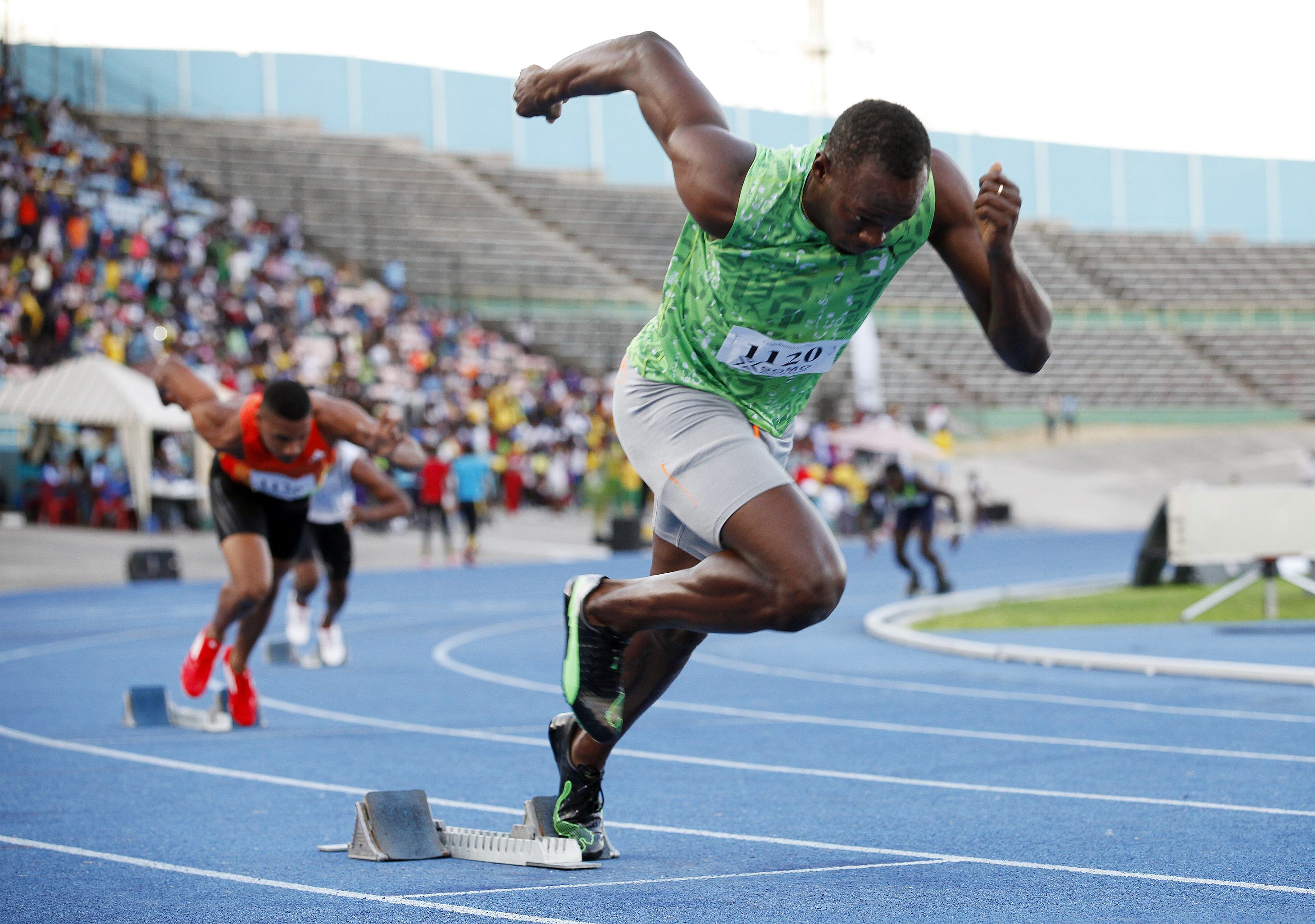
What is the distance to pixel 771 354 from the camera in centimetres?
413

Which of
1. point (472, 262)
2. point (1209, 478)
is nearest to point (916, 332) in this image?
point (1209, 478)

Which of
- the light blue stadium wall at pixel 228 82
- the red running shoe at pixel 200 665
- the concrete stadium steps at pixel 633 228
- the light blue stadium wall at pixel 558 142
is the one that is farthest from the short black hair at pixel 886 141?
the light blue stadium wall at pixel 558 142

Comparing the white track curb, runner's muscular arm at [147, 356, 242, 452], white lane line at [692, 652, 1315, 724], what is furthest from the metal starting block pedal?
the white track curb

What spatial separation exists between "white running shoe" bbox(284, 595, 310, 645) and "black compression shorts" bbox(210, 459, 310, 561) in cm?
380

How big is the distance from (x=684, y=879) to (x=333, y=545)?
767 cm

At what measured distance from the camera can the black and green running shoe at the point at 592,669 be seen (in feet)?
13.9

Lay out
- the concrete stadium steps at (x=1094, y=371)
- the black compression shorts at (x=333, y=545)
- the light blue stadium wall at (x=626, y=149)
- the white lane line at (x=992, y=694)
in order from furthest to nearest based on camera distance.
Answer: the light blue stadium wall at (x=626, y=149)
the concrete stadium steps at (x=1094, y=371)
the black compression shorts at (x=333, y=545)
the white lane line at (x=992, y=694)

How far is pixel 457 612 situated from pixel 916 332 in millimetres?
33007

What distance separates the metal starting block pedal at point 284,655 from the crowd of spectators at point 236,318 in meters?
13.4

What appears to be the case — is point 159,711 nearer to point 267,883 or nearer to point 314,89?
point 267,883

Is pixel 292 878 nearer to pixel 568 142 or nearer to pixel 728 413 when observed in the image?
pixel 728 413

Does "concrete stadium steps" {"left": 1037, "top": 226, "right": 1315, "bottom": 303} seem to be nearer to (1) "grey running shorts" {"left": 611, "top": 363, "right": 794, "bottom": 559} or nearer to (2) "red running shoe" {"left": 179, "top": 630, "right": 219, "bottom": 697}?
(2) "red running shoe" {"left": 179, "top": 630, "right": 219, "bottom": 697}

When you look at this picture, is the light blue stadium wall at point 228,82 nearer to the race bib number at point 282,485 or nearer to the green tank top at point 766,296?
the race bib number at point 282,485

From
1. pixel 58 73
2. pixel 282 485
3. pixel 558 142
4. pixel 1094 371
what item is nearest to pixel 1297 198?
pixel 1094 371
